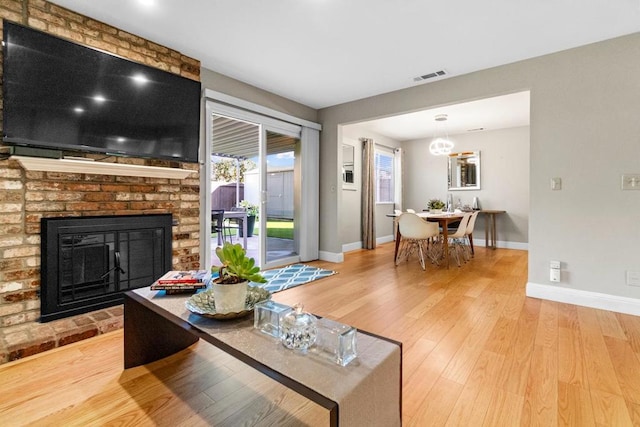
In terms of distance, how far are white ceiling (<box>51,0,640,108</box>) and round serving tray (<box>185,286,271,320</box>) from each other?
6.90 ft

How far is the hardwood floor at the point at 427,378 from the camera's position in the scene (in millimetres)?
1354

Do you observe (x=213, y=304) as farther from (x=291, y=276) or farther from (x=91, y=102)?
(x=291, y=276)

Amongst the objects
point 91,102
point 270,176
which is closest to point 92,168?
point 91,102

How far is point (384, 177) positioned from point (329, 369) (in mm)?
6310

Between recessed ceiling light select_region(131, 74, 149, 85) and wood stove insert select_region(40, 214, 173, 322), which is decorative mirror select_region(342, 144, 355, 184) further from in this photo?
recessed ceiling light select_region(131, 74, 149, 85)

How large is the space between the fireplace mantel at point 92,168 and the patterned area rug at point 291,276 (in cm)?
145

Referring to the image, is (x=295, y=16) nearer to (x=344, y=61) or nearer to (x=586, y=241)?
(x=344, y=61)

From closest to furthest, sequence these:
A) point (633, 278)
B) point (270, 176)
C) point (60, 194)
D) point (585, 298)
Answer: point (60, 194) < point (633, 278) < point (585, 298) < point (270, 176)

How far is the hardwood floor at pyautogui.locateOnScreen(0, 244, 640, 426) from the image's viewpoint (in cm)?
135

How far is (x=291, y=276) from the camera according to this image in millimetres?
3742

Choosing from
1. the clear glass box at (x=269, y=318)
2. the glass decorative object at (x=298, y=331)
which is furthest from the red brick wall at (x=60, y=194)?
the glass decorative object at (x=298, y=331)

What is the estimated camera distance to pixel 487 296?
2996 millimetres

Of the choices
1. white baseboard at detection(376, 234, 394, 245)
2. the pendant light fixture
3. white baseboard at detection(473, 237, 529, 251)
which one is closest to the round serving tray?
the pendant light fixture

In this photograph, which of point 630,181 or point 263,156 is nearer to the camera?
point 630,181
